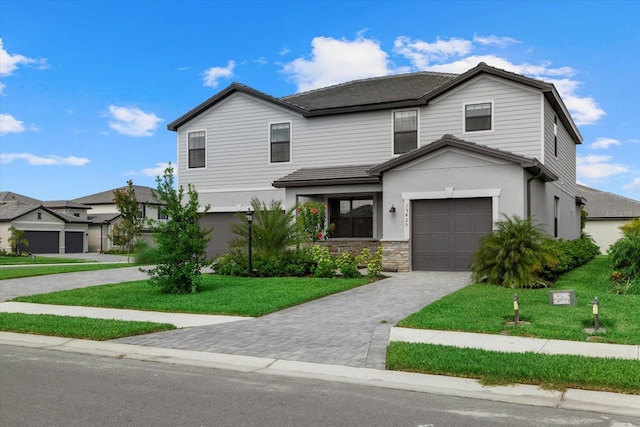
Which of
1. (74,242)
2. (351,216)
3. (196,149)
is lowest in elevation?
(74,242)

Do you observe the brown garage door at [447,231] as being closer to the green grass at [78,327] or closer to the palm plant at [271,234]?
the palm plant at [271,234]

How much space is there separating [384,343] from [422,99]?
14625mm

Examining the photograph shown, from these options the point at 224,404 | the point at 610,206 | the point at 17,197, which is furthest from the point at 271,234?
the point at 17,197

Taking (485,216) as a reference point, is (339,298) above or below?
below

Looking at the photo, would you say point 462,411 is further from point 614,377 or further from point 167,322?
point 167,322

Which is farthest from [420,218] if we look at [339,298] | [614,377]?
[614,377]

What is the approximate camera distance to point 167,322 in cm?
1048

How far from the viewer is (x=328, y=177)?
2180cm

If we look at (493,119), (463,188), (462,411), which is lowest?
(462,411)

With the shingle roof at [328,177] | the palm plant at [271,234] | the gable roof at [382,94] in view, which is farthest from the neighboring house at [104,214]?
the palm plant at [271,234]

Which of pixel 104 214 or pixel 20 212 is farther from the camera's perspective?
pixel 104 214

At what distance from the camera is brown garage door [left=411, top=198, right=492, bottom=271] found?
18234 millimetres

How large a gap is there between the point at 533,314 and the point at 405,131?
13.0m

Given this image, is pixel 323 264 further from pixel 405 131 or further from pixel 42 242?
pixel 42 242
